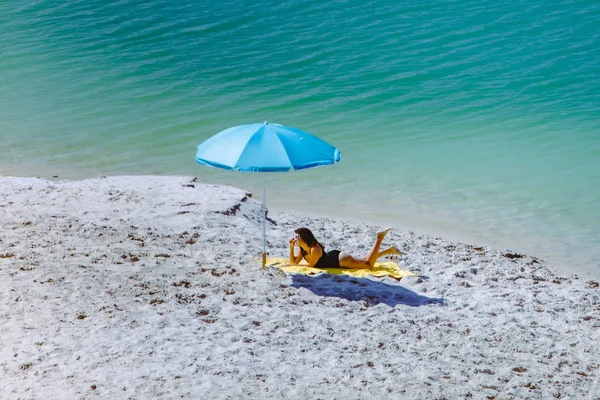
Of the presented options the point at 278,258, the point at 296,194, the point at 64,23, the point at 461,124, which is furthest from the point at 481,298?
the point at 64,23

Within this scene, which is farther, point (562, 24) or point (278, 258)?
point (562, 24)

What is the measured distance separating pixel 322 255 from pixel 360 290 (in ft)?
2.84

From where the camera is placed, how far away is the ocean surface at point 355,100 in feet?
46.4

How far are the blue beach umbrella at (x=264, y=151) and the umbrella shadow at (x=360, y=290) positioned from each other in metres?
1.35

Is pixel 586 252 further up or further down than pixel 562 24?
further down

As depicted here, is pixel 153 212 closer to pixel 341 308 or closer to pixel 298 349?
pixel 341 308

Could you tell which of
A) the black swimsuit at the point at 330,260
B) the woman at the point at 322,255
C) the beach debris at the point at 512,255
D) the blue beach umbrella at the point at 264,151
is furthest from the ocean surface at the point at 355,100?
the blue beach umbrella at the point at 264,151

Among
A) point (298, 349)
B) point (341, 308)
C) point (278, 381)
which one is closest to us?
point (278, 381)

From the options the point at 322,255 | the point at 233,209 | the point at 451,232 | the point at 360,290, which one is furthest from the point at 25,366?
the point at 451,232

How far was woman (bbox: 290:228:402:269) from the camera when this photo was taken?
9484 millimetres

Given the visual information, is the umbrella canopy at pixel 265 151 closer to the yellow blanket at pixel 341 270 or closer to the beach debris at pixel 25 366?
the yellow blanket at pixel 341 270

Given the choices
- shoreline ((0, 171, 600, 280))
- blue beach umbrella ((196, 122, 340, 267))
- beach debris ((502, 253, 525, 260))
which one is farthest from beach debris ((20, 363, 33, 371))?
shoreline ((0, 171, 600, 280))

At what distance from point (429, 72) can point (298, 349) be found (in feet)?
59.0

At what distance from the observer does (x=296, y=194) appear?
48.2ft
